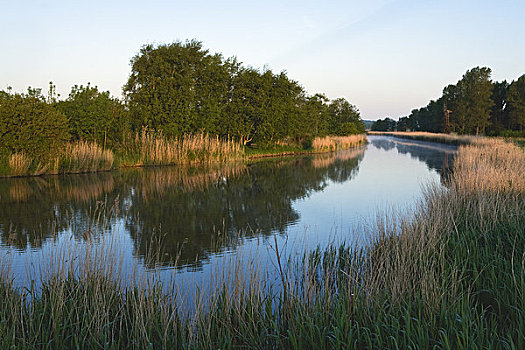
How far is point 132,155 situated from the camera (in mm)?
22281

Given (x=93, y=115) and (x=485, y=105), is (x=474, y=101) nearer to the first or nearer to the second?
(x=485, y=105)

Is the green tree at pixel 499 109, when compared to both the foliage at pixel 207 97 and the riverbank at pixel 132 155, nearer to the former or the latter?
the foliage at pixel 207 97

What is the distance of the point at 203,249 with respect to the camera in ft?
22.9

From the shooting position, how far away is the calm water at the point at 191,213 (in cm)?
654

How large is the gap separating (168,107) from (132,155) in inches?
179

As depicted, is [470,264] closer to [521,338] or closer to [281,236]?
[521,338]

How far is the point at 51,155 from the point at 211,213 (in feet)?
35.9

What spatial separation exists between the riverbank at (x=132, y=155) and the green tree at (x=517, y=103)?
40920mm

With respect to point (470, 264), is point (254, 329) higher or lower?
lower

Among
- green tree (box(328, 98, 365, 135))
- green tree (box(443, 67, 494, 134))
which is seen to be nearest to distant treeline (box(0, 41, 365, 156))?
green tree (box(328, 98, 365, 135))

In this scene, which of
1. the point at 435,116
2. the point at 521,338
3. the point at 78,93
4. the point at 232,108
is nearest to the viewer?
the point at 521,338

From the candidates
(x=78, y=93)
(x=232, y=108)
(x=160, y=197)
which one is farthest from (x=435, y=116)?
(x=160, y=197)

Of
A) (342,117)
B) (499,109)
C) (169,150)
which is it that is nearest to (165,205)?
(169,150)

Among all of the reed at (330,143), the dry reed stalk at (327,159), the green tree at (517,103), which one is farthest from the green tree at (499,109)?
the dry reed stalk at (327,159)
